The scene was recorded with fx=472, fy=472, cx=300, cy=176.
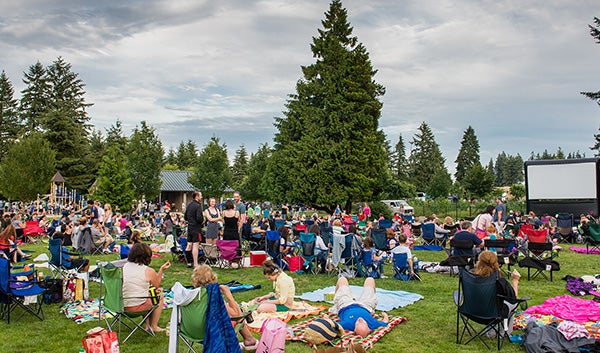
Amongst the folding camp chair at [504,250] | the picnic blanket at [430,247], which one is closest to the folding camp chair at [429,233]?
the picnic blanket at [430,247]

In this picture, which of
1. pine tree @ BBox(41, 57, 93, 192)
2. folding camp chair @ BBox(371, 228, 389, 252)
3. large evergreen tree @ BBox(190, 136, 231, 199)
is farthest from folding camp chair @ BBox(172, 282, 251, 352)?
pine tree @ BBox(41, 57, 93, 192)

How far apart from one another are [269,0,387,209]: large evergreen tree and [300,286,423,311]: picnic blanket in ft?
75.6

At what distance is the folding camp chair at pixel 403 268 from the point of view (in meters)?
10.3

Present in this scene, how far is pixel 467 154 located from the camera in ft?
236

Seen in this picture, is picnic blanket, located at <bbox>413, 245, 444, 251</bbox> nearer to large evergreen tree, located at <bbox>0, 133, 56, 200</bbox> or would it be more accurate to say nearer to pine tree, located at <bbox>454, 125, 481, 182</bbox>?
large evergreen tree, located at <bbox>0, 133, 56, 200</bbox>

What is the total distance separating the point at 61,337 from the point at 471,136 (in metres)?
73.2

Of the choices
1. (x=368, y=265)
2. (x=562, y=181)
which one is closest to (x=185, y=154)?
(x=562, y=181)

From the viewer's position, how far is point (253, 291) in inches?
347

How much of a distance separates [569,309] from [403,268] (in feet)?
12.5

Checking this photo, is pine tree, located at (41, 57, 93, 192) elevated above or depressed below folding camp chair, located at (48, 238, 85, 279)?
above

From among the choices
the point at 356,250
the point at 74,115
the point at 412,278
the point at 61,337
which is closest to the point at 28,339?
the point at 61,337

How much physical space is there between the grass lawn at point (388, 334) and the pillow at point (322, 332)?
0.61 feet

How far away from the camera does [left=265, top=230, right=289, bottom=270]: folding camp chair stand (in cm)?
1166

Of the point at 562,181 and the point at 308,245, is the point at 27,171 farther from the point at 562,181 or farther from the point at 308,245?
the point at 562,181
